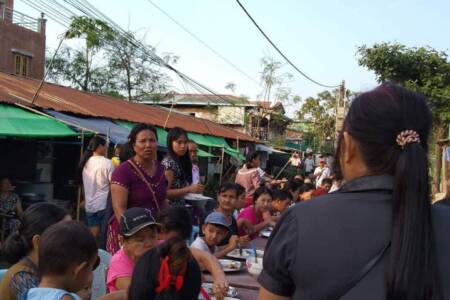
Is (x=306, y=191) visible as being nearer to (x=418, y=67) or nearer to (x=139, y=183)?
(x=139, y=183)

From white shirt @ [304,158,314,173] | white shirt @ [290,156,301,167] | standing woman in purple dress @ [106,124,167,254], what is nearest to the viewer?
standing woman in purple dress @ [106,124,167,254]

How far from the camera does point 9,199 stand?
672 cm

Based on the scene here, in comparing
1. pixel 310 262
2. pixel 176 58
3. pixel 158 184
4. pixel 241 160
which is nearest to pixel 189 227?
pixel 158 184

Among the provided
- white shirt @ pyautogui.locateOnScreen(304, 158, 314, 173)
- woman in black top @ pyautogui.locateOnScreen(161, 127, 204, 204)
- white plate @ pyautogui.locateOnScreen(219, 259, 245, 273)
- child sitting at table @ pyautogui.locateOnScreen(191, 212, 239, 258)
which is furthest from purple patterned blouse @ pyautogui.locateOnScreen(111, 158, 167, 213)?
white shirt @ pyautogui.locateOnScreen(304, 158, 314, 173)

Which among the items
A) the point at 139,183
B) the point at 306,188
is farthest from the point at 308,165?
the point at 139,183

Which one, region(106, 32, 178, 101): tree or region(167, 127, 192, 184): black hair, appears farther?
region(106, 32, 178, 101): tree

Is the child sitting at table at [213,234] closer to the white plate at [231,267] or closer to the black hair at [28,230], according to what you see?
the white plate at [231,267]

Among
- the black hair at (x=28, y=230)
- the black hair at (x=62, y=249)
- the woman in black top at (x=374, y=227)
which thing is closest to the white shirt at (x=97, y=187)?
the black hair at (x=28, y=230)

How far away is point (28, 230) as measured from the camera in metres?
2.36

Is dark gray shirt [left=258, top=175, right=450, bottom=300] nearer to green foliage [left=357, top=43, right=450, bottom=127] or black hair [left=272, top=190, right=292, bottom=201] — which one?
black hair [left=272, top=190, right=292, bottom=201]

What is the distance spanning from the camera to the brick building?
1945cm

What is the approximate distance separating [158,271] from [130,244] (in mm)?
809

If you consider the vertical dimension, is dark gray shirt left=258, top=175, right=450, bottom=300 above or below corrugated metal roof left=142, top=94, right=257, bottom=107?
below

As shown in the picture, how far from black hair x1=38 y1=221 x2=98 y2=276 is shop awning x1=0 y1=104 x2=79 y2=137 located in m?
4.92
